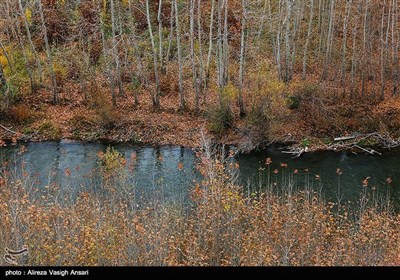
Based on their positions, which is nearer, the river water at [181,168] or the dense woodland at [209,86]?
the river water at [181,168]

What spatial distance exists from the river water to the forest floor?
0.93m

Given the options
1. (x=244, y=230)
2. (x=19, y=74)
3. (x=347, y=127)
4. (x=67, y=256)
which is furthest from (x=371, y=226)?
(x=19, y=74)

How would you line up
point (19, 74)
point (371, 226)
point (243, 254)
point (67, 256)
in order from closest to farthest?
point (67, 256) → point (243, 254) → point (371, 226) → point (19, 74)

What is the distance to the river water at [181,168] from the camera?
54.3ft

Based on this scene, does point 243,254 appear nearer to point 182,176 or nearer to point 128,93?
point 182,176

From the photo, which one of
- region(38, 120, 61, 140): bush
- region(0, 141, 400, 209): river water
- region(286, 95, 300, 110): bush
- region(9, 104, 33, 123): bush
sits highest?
region(286, 95, 300, 110): bush

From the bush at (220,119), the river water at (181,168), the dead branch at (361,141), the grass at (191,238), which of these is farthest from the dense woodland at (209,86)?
the grass at (191,238)

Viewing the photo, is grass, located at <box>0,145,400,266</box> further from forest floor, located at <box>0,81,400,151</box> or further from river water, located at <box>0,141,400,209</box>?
forest floor, located at <box>0,81,400,151</box>

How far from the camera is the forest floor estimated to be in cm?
2212

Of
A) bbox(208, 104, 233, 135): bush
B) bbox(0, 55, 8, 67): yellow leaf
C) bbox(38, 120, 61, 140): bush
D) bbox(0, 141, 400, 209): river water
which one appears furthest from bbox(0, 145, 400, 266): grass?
bbox(0, 55, 8, 67): yellow leaf

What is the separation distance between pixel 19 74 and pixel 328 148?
61.7 feet

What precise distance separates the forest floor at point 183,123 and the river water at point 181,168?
0.93 m

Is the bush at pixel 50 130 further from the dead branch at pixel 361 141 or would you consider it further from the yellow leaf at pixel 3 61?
the dead branch at pixel 361 141
